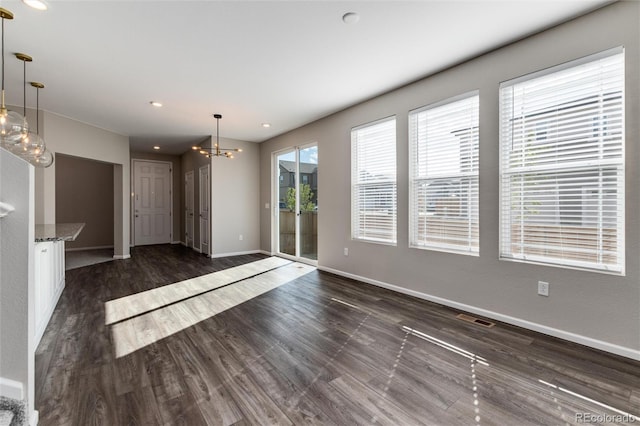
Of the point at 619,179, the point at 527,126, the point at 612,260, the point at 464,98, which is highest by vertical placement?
the point at 464,98

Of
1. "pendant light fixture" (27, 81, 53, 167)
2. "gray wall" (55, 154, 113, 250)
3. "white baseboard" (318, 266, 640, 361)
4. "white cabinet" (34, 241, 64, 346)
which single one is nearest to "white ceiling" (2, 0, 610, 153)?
"pendant light fixture" (27, 81, 53, 167)

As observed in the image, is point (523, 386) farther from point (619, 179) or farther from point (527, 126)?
point (527, 126)

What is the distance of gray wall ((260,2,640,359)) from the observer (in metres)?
2.23

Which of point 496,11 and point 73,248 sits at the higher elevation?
point 496,11

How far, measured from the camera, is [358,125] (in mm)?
4473

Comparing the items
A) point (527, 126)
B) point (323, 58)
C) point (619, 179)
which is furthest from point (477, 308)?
point (323, 58)

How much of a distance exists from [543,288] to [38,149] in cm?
512

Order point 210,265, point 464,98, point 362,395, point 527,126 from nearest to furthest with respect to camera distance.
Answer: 1. point 362,395
2. point 527,126
3. point 464,98
4. point 210,265

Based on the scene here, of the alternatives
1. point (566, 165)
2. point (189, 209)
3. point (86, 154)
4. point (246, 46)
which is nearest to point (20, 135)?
point (246, 46)

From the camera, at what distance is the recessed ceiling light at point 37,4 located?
7.17ft

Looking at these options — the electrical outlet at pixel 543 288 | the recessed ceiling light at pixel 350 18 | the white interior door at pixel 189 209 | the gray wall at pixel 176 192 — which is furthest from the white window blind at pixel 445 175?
the gray wall at pixel 176 192

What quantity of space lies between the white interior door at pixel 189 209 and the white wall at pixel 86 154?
164cm

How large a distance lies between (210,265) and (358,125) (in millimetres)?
3806

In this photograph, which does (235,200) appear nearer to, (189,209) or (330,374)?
(189,209)
